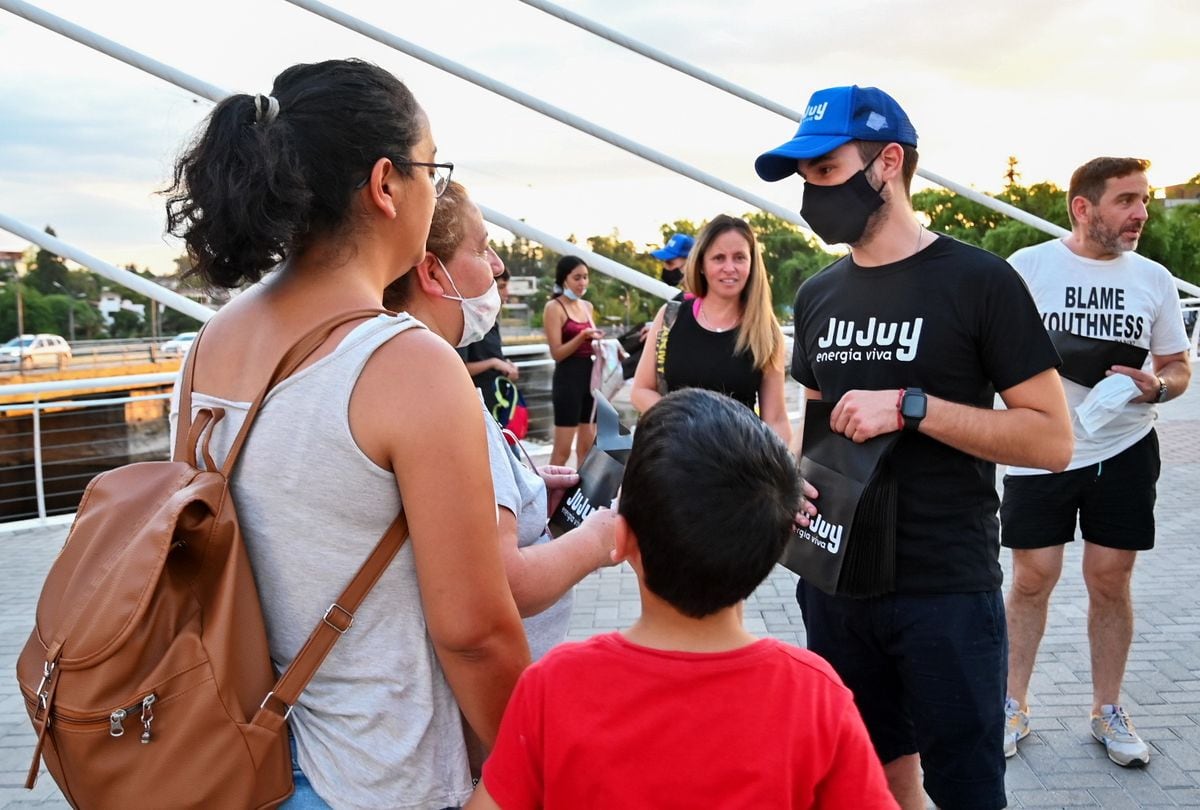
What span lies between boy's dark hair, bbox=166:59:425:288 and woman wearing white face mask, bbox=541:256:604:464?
6.57 metres

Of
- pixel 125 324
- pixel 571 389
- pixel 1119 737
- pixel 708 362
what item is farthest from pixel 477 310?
pixel 125 324

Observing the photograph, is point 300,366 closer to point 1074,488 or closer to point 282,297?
point 282,297

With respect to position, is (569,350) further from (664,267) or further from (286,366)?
(286,366)

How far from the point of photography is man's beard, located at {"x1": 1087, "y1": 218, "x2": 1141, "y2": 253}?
3.56m

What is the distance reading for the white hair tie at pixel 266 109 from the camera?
1.33m

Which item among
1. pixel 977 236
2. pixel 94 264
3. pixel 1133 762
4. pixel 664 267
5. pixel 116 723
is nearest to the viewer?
pixel 116 723

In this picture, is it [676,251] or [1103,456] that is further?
[676,251]

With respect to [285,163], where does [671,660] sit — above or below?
below

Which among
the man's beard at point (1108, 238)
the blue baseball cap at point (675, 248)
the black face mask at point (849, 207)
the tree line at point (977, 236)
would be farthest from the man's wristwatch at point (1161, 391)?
the tree line at point (977, 236)

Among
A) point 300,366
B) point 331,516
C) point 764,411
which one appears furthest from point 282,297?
point 764,411

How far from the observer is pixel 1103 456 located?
3.49 m

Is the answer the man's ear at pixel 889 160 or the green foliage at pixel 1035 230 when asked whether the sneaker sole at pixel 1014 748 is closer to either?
the man's ear at pixel 889 160

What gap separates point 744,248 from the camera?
4.39m

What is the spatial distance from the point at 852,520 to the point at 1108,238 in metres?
2.24
